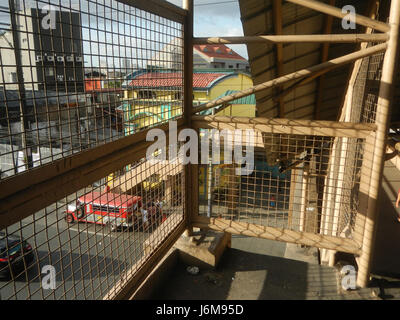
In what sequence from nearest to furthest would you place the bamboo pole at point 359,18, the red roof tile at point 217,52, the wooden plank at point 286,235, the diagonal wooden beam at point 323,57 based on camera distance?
the bamboo pole at point 359,18 → the wooden plank at point 286,235 → the diagonal wooden beam at point 323,57 → the red roof tile at point 217,52

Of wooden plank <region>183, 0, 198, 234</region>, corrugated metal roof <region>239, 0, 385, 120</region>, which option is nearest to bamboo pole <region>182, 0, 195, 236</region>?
wooden plank <region>183, 0, 198, 234</region>

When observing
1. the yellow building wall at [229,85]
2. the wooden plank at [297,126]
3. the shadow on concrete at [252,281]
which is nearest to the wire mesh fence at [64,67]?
the wooden plank at [297,126]

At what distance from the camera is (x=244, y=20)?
2891 millimetres

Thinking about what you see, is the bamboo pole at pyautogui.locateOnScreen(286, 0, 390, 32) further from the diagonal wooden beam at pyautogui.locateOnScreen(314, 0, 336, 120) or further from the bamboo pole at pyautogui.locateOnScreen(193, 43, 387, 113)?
the diagonal wooden beam at pyautogui.locateOnScreen(314, 0, 336, 120)

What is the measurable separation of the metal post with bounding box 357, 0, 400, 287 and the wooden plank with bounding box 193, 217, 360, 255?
114mm

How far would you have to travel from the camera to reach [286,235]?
2.83m

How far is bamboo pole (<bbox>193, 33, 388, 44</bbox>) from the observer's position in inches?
87.0

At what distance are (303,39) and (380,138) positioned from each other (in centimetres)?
87

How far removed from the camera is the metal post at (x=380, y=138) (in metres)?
2.14

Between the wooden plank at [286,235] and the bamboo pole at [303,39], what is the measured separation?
1.50 meters

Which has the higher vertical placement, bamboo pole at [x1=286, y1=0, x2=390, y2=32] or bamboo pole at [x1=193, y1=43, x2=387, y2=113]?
bamboo pole at [x1=286, y1=0, x2=390, y2=32]

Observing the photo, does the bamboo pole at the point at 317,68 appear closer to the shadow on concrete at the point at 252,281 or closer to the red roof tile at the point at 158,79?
the red roof tile at the point at 158,79
